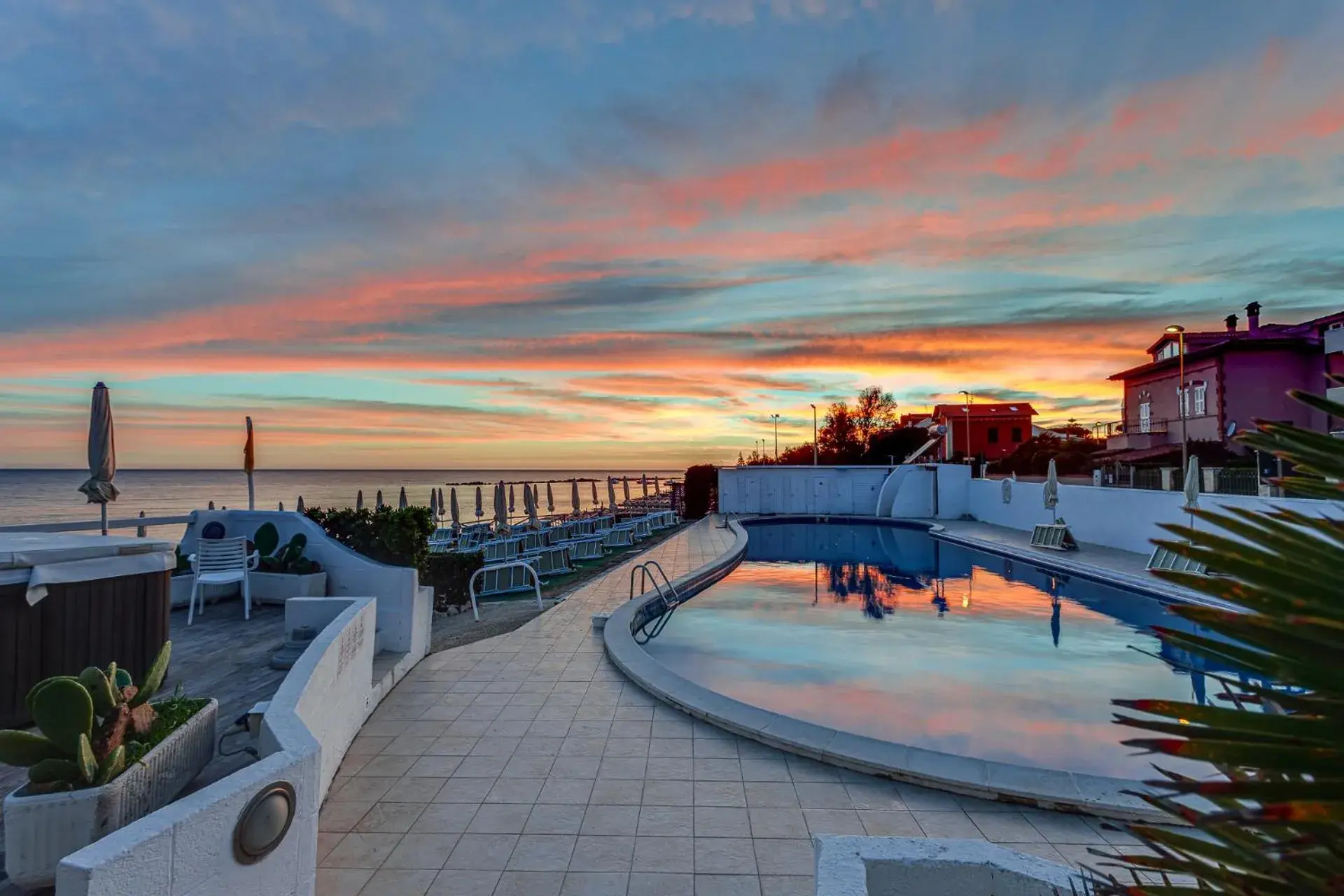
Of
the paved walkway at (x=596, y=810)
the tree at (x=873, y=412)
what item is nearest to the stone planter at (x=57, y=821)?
the paved walkway at (x=596, y=810)

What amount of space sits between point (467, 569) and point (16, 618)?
6392 millimetres

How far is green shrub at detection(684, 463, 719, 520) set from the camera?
24.1m

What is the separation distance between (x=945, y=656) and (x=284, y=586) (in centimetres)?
711

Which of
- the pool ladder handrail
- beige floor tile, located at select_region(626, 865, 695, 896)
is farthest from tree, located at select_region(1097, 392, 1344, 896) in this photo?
the pool ladder handrail

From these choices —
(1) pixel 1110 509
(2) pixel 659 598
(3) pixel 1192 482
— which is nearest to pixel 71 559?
(2) pixel 659 598

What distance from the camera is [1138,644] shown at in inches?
335

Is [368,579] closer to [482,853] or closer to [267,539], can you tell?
[267,539]

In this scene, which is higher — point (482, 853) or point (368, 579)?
point (368, 579)

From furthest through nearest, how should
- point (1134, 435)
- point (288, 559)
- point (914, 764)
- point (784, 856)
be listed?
point (1134, 435) → point (288, 559) → point (914, 764) → point (784, 856)

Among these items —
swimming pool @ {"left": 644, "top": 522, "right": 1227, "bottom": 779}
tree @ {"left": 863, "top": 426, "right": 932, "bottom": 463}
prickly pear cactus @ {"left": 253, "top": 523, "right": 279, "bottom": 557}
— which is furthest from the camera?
tree @ {"left": 863, "top": 426, "right": 932, "bottom": 463}

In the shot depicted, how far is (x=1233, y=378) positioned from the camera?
25.2 meters

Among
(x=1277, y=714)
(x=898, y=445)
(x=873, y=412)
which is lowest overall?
(x=1277, y=714)

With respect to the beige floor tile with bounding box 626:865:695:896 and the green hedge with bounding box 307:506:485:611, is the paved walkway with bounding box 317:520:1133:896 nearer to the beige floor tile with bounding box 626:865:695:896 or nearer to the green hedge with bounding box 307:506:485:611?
the beige floor tile with bounding box 626:865:695:896

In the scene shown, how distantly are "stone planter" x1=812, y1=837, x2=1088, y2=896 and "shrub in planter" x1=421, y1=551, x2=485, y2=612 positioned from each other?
28.3ft
